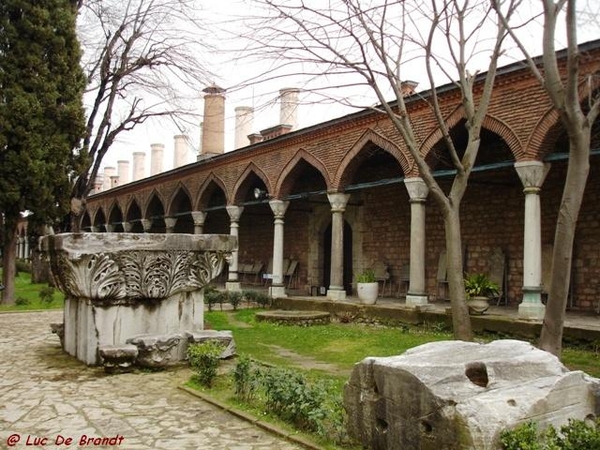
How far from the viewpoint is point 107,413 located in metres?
4.92

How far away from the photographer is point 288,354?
331 inches

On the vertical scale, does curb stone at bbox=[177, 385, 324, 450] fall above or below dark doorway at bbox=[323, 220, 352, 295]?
below

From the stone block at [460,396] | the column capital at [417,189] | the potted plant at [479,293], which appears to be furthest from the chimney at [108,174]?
the stone block at [460,396]

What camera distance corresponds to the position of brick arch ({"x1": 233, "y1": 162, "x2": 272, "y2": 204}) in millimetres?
16727

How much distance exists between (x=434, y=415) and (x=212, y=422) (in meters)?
2.12

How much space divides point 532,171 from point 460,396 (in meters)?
7.57

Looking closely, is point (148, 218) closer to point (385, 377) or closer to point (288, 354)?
point (288, 354)

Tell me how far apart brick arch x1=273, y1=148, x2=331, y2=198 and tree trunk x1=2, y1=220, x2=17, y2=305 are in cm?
700

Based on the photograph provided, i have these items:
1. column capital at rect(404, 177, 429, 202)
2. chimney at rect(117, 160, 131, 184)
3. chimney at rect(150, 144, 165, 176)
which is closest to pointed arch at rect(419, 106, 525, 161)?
column capital at rect(404, 177, 429, 202)

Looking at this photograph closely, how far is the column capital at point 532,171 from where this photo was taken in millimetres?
9891

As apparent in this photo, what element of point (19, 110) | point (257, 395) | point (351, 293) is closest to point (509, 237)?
point (351, 293)

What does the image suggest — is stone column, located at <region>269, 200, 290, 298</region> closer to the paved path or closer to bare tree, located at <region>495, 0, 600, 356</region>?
the paved path

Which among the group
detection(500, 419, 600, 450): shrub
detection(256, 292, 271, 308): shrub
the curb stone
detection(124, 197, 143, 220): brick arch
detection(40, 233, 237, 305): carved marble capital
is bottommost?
the curb stone

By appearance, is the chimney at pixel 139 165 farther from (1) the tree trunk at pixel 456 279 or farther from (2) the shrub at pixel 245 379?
(2) the shrub at pixel 245 379
